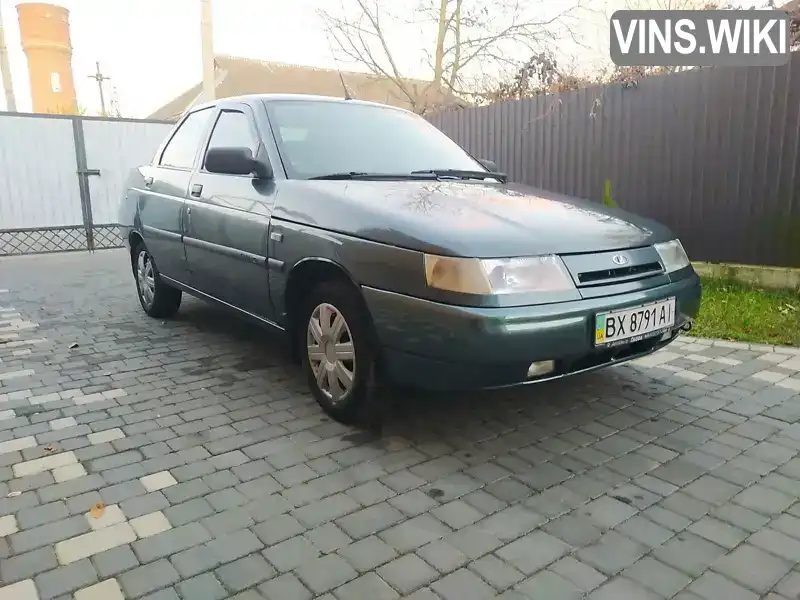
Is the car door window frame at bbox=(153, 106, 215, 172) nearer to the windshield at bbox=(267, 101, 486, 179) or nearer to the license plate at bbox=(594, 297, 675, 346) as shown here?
the windshield at bbox=(267, 101, 486, 179)

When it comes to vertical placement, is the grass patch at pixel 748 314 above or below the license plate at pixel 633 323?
below

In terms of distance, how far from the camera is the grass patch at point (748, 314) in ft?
15.0

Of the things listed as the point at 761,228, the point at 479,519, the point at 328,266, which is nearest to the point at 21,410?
the point at 328,266

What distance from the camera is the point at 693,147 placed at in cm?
634

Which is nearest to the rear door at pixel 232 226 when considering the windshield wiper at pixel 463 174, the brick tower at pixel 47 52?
the windshield wiper at pixel 463 174

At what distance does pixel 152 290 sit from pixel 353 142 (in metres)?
2.68

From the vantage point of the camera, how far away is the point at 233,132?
396cm

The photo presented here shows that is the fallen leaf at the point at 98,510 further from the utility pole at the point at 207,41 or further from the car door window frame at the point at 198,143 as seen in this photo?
the utility pole at the point at 207,41

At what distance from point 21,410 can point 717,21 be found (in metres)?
8.27

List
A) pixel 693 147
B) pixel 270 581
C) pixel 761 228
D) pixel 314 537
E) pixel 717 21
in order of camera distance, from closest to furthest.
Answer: pixel 270 581, pixel 314 537, pixel 761 228, pixel 693 147, pixel 717 21

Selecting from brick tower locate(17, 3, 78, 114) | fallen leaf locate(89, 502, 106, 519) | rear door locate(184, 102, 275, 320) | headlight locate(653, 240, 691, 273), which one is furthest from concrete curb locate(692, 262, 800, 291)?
brick tower locate(17, 3, 78, 114)

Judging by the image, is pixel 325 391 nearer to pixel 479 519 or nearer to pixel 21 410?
pixel 479 519

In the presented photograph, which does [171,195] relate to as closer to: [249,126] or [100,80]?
[249,126]

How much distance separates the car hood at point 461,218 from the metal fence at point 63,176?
28.9 ft
